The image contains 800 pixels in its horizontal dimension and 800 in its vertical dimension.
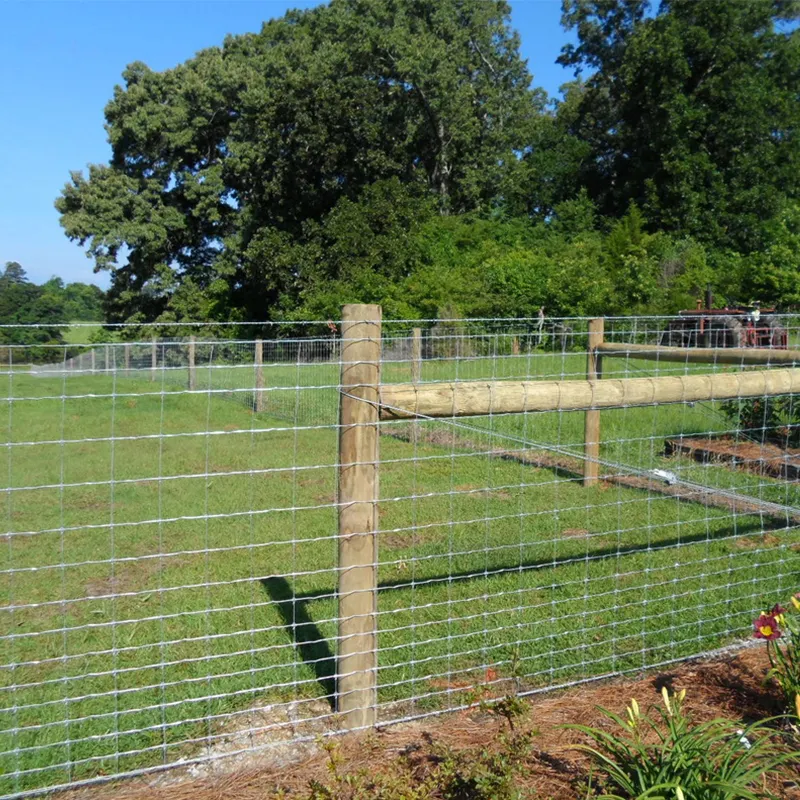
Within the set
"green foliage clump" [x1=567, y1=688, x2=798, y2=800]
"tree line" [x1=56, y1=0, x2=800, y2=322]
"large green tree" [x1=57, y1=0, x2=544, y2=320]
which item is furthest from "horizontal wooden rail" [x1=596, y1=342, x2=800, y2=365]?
"large green tree" [x1=57, y1=0, x2=544, y2=320]

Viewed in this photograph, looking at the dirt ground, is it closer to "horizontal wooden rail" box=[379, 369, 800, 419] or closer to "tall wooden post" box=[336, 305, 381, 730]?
"tall wooden post" box=[336, 305, 381, 730]

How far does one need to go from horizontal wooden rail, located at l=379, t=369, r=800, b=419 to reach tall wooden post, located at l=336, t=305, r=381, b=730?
109 mm

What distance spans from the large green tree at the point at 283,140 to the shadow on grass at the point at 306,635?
25105 millimetres

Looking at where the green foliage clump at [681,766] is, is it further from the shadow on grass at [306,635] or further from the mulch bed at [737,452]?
the mulch bed at [737,452]

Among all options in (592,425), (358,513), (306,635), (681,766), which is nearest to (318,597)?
(358,513)

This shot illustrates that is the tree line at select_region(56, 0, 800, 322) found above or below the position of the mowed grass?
above

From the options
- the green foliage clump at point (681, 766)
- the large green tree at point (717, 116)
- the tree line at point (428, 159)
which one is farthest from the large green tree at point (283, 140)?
the green foliage clump at point (681, 766)

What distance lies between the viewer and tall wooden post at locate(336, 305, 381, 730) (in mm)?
3061

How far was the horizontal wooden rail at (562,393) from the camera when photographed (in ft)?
10.3

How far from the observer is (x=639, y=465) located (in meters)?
7.69

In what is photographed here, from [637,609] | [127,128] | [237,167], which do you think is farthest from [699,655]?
[127,128]

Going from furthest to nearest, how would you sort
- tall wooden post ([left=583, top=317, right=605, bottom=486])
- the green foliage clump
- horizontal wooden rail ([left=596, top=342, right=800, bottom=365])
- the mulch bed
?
tall wooden post ([left=583, top=317, right=605, bottom=486]) → the mulch bed → horizontal wooden rail ([left=596, top=342, right=800, bottom=365]) → the green foliage clump

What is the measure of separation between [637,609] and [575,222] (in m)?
27.4

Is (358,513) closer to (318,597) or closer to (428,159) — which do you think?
(318,597)
